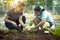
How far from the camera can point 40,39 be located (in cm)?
254

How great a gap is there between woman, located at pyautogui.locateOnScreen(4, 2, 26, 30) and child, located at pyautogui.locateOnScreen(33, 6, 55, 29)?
172 mm

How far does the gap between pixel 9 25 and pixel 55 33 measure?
2.02 ft

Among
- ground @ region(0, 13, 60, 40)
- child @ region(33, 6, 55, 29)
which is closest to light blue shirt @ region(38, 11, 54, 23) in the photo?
child @ region(33, 6, 55, 29)

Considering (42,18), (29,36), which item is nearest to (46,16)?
(42,18)

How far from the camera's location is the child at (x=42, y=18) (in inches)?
101

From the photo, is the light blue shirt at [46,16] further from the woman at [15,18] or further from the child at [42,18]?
the woman at [15,18]

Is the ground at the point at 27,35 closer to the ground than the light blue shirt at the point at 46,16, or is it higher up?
closer to the ground

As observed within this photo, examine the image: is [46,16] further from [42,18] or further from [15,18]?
[15,18]

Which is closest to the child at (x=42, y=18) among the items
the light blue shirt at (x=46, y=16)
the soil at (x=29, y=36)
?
the light blue shirt at (x=46, y=16)

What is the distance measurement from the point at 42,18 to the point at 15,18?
0.36 meters

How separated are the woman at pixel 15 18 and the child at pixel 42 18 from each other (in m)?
0.17

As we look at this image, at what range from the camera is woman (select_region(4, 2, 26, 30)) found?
2568mm

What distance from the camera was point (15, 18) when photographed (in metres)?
2.60

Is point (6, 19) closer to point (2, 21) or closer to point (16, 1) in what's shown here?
point (2, 21)
